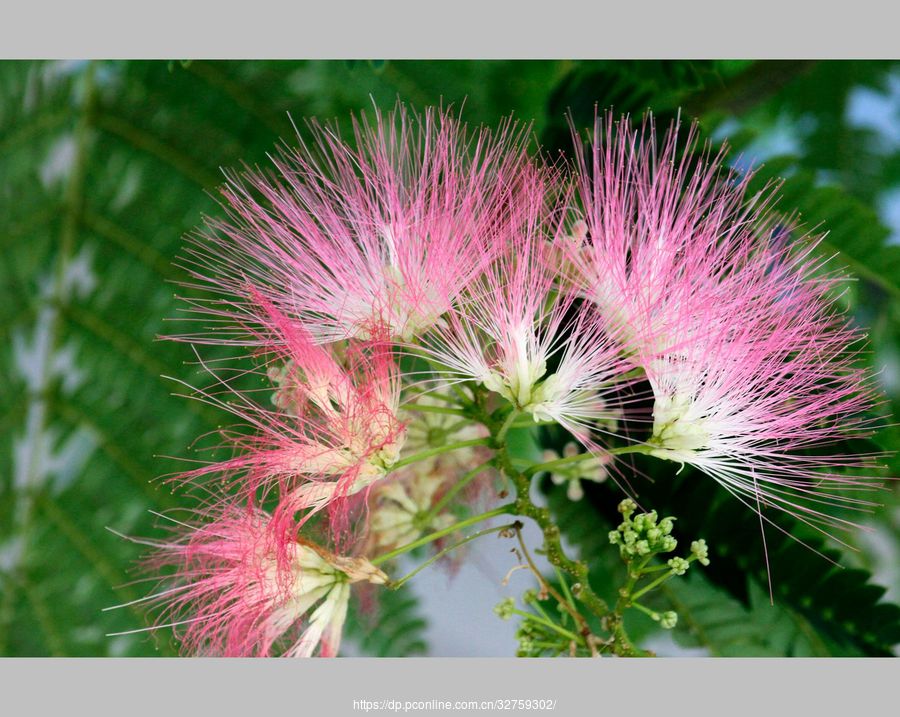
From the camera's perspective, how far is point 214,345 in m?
0.95

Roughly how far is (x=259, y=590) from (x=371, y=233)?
0.38 meters

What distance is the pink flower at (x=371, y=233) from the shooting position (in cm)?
72

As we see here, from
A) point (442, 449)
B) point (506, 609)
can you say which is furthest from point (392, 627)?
point (442, 449)

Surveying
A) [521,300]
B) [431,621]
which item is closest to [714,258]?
[521,300]

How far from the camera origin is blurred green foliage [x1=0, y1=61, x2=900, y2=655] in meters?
1.00

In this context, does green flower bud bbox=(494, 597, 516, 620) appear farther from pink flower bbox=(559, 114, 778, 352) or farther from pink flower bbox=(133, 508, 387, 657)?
pink flower bbox=(559, 114, 778, 352)

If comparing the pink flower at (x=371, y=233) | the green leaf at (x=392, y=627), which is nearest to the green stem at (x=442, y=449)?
the pink flower at (x=371, y=233)

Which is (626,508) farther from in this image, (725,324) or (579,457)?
(725,324)

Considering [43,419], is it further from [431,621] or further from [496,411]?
[496,411]

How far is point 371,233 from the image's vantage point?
765 mm

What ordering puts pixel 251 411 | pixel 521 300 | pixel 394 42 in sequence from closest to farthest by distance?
pixel 521 300 → pixel 251 411 → pixel 394 42

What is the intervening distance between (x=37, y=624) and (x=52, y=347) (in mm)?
420

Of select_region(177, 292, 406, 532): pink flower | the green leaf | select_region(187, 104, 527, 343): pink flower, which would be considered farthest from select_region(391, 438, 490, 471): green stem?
the green leaf
